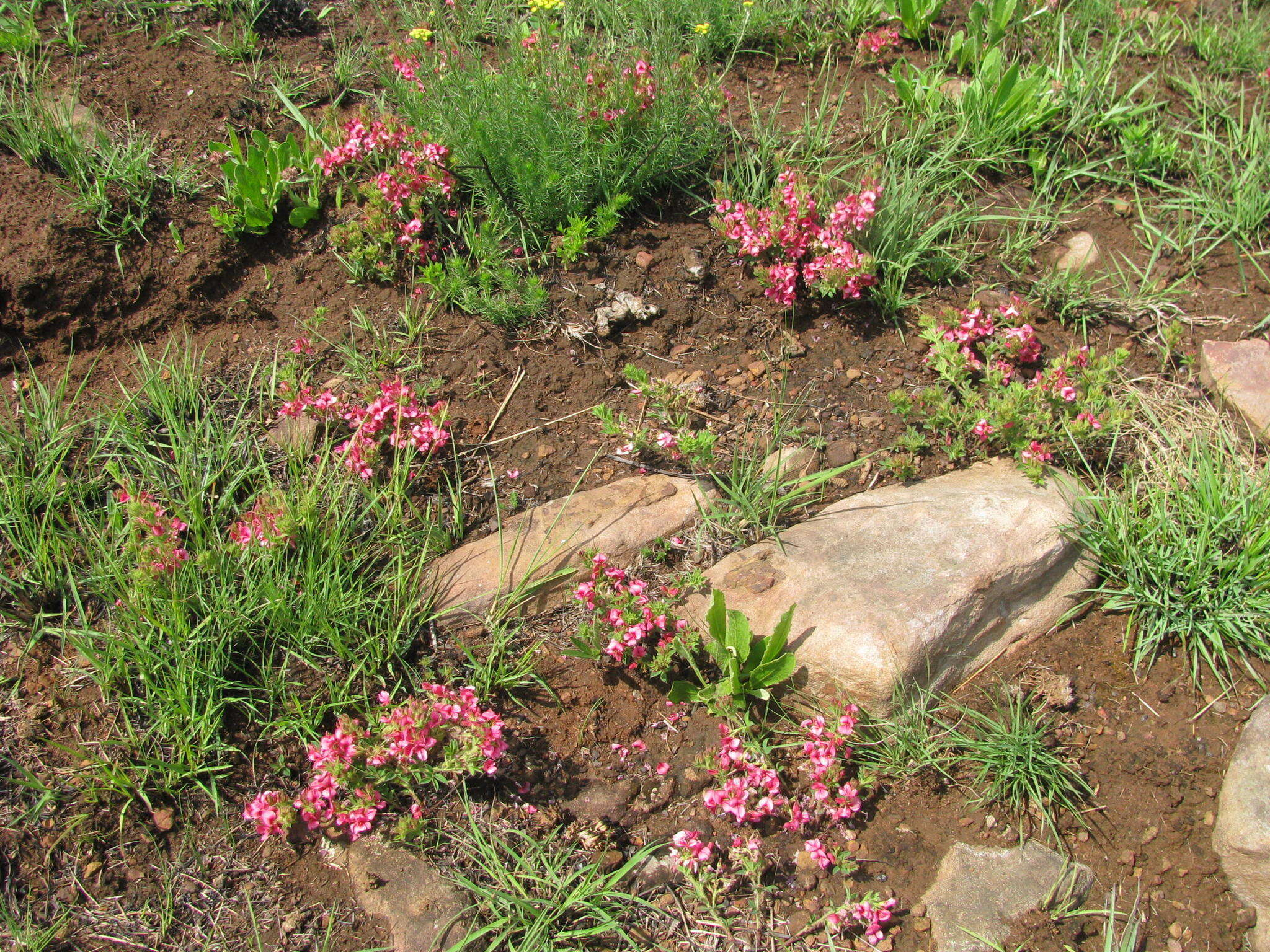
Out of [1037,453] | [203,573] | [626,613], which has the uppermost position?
[203,573]

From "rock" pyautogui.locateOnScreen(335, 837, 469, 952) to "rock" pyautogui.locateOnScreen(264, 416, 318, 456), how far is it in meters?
1.42

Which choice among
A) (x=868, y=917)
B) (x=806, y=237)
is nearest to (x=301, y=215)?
(x=806, y=237)

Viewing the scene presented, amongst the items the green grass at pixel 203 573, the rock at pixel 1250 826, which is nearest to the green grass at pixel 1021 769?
the rock at pixel 1250 826

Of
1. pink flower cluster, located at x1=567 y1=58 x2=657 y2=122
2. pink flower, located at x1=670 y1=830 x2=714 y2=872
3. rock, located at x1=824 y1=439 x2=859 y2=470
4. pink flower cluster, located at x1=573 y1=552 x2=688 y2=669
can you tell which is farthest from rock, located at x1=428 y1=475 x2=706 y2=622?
pink flower cluster, located at x1=567 y1=58 x2=657 y2=122

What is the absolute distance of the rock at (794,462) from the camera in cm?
310

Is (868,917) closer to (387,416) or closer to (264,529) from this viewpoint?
(264,529)

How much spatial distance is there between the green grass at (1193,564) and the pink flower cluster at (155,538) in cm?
299

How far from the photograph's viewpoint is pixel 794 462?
10.3 feet

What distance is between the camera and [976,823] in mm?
2482

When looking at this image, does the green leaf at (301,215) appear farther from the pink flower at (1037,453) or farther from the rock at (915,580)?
the pink flower at (1037,453)

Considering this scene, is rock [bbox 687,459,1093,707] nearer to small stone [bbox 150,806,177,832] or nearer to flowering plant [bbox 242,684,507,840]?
flowering plant [bbox 242,684,507,840]

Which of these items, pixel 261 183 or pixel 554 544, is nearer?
pixel 554 544

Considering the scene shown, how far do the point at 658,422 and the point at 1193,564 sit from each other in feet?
6.24

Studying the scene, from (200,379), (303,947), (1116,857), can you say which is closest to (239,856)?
(303,947)
